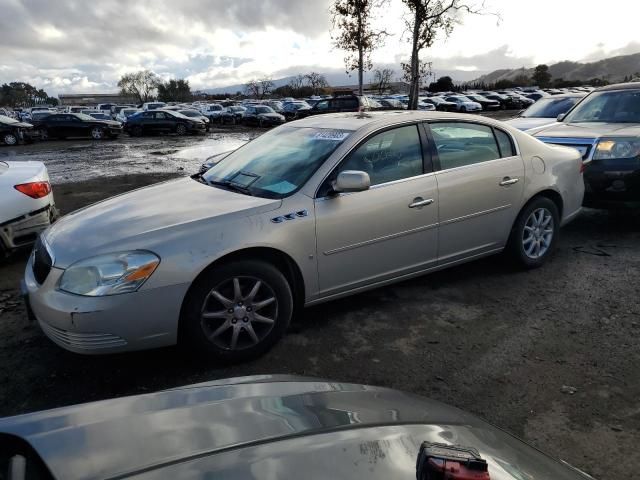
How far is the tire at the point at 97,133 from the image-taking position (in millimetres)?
23891

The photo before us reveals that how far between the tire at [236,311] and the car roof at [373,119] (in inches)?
56.1

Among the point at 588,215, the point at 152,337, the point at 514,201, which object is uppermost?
the point at 514,201

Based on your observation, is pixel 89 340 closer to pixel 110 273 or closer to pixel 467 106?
pixel 110 273

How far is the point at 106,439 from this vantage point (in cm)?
130

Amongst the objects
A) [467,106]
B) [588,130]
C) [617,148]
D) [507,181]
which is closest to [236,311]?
[507,181]

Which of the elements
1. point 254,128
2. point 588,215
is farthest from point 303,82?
point 588,215

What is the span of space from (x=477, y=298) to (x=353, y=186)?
1.66 metres

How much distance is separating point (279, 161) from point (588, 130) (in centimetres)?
451

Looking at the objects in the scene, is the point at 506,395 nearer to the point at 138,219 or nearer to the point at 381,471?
the point at 381,471

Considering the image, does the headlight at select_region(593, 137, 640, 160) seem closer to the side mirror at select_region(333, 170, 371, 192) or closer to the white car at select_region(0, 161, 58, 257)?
the side mirror at select_region(333, 170, 371, 192)

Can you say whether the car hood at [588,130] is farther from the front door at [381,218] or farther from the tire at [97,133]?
the tire at [97,133]

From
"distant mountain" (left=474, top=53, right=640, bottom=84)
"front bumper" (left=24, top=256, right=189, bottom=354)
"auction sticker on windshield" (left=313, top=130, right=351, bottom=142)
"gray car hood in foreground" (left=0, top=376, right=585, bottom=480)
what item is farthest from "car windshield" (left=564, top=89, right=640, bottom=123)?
"distant mountain" (left=474, top=53, right=640, bottom=84)

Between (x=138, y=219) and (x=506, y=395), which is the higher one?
(x=138, y=219)

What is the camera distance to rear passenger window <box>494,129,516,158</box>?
450cm
